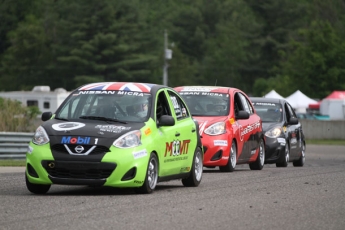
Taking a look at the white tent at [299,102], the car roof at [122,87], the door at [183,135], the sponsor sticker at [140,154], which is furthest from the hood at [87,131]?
the white tent at [299,102]

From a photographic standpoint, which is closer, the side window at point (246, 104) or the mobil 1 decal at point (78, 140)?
the mobil 1 decal at point (78, 140)

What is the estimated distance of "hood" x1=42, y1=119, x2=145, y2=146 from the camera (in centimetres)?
1223

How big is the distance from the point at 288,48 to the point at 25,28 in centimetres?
2815

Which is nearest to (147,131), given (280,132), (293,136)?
(280,132)

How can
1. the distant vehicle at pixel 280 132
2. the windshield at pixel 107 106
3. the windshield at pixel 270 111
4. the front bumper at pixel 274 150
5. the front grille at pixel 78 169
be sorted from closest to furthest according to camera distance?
the front grille at pixel 78 169
the windshield at pixel 107 106
the front bumper at pixel 274 150
the distant vehicle at pixel 280 132
the windshield at pixel 270 111

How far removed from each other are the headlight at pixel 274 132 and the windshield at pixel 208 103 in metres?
3.26

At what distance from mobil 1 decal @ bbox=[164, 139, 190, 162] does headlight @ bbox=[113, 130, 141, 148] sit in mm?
953

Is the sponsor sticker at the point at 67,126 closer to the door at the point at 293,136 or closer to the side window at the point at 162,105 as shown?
the side window at the point at 162,105

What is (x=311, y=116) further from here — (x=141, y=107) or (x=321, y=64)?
(x=141, y=107)

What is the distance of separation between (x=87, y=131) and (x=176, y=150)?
1.75 metres

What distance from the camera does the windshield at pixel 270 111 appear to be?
22797 mm

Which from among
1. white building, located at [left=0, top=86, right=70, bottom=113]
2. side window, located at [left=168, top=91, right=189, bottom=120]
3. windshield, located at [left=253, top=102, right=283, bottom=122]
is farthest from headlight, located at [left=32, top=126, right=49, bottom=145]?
white building, located at [left=0, top=86, right=70, bottom=113]

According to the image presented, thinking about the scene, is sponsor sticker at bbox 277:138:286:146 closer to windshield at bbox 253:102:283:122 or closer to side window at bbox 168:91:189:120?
windshield at bbox 253:102:283:122

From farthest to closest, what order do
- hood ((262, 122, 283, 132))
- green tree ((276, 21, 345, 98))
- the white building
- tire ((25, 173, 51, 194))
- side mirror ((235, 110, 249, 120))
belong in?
green tree ((276, 21, 345, 98)) < the white building < hood ((262, 122, 283, 132)) < side mirror ((235, 110, 249, 120)) < tire ((25, 173, 51, 194))
